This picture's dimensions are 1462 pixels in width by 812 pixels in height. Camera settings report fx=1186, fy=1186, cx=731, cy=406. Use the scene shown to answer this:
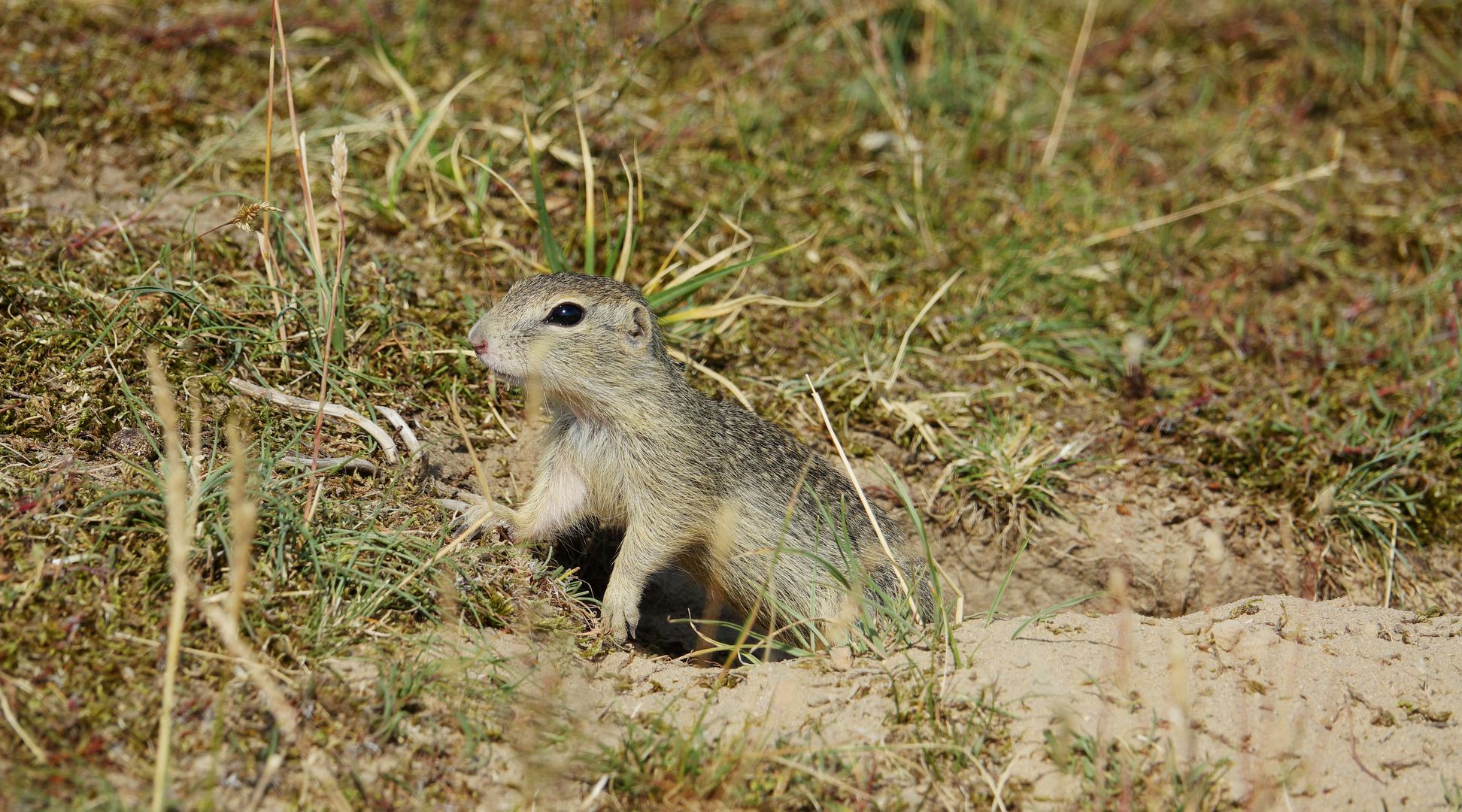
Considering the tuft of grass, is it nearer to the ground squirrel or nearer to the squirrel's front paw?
the ground squirrel

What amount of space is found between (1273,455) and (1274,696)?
214 cm

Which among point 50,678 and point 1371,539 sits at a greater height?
point 50,678

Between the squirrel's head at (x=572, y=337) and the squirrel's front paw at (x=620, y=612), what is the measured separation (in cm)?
78

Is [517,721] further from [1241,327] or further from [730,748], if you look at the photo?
[1241,327]

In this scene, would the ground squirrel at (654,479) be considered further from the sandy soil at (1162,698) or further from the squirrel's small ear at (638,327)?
the sandy soil at (1162,698)

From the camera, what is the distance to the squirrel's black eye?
4570 millimetres

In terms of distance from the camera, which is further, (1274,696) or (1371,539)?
(1371,539)

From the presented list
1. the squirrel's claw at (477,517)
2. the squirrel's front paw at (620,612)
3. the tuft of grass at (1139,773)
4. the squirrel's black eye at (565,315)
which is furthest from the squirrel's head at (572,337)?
the tuft of grass at (1139,773)

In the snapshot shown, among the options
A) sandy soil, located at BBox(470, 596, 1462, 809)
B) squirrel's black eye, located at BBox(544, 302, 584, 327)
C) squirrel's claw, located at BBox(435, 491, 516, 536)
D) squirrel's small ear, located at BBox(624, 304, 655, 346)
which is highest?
squirrel's black eye, located at BBox(544, 302, 584, 327)

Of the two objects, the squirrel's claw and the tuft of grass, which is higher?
the squirrel's claw

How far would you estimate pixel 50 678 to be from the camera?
3.35 m

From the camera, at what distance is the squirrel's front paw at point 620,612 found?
4570 millimetres

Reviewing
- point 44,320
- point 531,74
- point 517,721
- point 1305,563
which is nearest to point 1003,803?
point 517,721

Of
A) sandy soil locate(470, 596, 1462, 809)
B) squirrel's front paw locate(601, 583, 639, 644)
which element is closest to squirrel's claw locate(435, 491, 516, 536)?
squirrel's front paw locate(601, 583, 639, 644)
